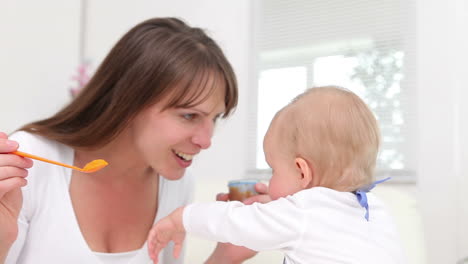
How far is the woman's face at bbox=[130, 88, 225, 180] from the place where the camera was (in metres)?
1.35

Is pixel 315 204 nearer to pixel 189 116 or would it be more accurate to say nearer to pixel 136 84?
pixel 189 116

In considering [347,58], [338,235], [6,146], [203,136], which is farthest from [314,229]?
[347,58]

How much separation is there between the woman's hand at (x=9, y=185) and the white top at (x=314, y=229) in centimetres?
42

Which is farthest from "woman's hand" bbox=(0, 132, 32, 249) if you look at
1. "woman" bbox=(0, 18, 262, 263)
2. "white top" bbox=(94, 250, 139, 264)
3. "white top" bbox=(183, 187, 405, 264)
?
"white top" bbox=(183, 187, 405, 264)

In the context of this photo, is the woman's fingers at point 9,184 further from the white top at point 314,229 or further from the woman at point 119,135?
the white top at point 314,229

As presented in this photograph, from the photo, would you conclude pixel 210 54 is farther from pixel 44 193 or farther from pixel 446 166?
pixel 446 166

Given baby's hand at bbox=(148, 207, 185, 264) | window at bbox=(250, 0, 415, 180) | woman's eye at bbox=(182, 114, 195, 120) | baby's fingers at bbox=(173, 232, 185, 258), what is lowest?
baby's fingers at bbox=(173, 232, 185, 258)

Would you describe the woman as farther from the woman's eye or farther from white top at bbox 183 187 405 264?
white top at bbox 183 187 405 264

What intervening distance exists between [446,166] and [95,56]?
2.86 meters

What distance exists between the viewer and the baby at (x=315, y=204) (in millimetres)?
936

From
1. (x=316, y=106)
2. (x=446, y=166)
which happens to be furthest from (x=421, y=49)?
(x=316, y=106)

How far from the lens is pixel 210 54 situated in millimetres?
1431

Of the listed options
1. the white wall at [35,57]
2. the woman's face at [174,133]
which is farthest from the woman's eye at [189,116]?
the white wall at [35,57]

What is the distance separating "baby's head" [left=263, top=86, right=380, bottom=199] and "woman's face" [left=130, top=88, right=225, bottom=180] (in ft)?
1.14
